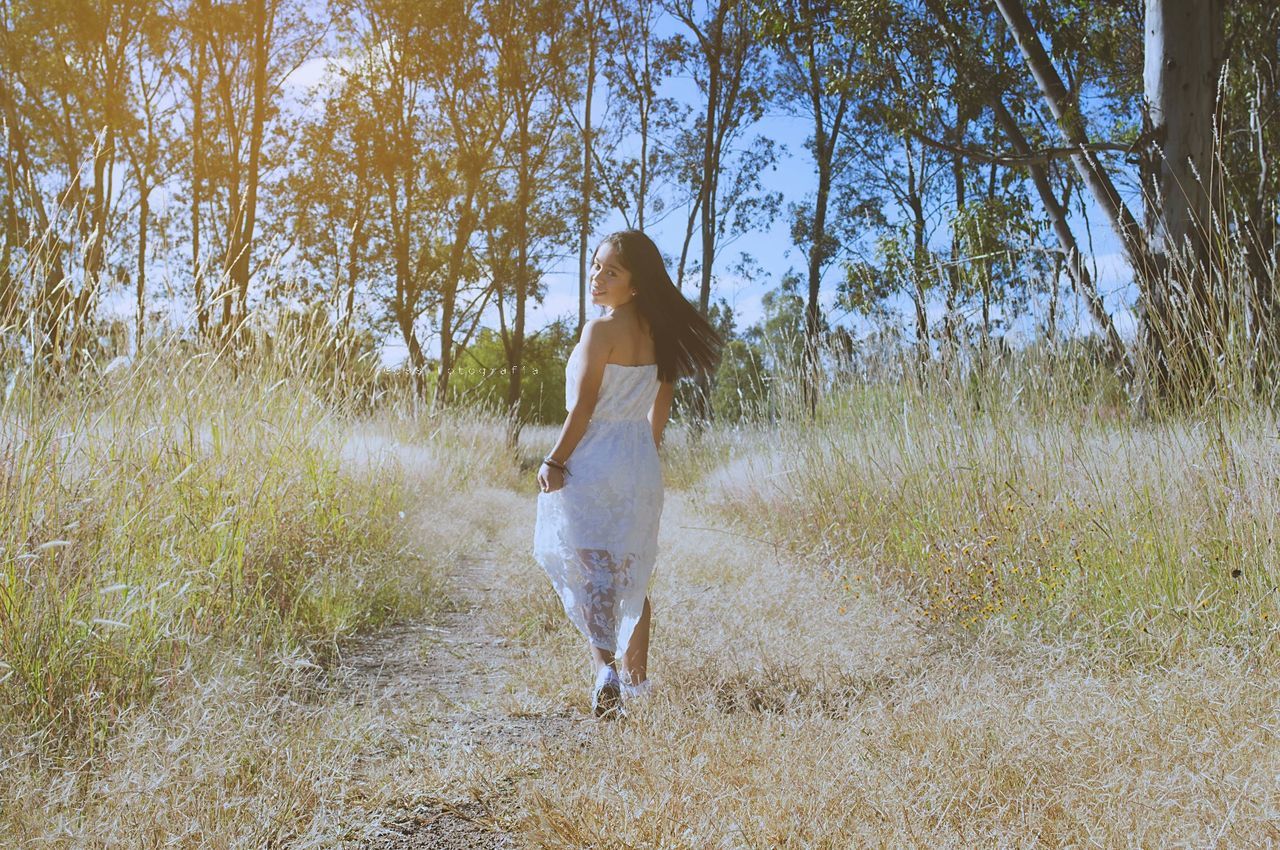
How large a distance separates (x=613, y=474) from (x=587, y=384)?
0.29 metres

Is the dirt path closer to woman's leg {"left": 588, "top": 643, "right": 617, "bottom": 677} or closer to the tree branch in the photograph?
woman's leg {"left": 588, "top": 643, "right": 617, "bottom": 677}

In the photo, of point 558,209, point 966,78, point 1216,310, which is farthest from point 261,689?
point 558,209

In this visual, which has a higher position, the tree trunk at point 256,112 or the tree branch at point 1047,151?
the tree trunk at point 256,112

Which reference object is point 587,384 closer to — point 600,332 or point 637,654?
point 600,332

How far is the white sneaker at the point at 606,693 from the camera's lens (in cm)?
275

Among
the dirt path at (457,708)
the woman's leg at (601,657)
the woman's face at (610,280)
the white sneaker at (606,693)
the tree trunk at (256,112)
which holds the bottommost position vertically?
the dirt path at (457,708)

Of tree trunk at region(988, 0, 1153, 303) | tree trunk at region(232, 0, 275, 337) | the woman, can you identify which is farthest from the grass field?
tree trunk at region(232, 0, 275, 337)

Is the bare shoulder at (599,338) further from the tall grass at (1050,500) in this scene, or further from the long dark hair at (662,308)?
the tall grass at (1050,500)

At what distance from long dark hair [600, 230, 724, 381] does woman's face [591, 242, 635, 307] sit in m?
0.02

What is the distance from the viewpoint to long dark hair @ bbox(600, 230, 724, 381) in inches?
118

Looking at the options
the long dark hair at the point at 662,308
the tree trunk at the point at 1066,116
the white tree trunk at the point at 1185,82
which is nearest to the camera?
the long dark hair at the point at 662,308

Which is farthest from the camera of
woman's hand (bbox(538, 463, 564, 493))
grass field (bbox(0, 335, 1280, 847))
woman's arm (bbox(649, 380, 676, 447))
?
woman's arm (bbox(649, 380, 676, 447))

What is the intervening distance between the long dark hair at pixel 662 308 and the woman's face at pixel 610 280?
2 cm

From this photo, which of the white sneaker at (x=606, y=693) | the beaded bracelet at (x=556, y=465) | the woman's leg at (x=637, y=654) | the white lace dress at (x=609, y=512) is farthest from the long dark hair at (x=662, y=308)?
the white sneaker at (x=606, y=693)
